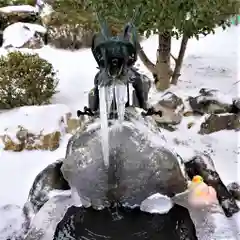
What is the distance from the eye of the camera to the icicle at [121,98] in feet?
10.5

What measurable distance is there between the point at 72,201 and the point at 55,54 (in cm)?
566

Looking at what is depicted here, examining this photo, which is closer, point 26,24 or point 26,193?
point 26,193

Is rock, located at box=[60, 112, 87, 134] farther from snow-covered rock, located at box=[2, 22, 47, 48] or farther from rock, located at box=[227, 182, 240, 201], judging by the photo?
snow-covered rock, located at box=[2, 22, 47, 48]

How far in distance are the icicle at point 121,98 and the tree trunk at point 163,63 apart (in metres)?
3.32

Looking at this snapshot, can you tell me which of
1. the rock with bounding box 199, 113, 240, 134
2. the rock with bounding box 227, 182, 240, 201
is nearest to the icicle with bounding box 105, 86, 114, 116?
the rock with bounding box 227, 182, 240, 201

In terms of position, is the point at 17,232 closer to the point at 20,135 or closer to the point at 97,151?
the point at 97,151

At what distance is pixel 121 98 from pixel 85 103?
3444 mm

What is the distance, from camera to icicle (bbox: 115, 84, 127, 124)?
320 cm

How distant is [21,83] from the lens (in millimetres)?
6199

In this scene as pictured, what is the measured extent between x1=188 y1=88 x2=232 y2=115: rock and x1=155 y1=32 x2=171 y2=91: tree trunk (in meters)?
0.59

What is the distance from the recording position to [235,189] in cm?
454

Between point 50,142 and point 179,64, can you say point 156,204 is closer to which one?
point 50,142

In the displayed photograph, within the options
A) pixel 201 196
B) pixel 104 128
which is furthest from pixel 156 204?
pixel 104 128

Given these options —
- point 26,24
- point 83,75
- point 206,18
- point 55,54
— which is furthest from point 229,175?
point 26,24
